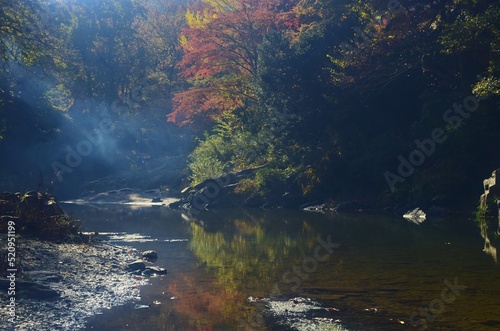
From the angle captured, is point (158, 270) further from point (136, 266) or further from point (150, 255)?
point (150, 255)

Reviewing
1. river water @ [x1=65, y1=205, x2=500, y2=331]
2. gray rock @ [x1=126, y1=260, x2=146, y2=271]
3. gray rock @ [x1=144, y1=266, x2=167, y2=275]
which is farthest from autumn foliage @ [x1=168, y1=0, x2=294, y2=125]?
gray rock @ [x1=144, y1=266, x2=167, y2=275]

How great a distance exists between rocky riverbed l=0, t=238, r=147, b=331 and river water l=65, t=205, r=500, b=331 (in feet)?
1.44

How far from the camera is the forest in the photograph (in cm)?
2505

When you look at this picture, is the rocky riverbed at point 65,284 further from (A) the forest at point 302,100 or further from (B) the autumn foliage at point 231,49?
(B) the autumn foliage at point 231,49

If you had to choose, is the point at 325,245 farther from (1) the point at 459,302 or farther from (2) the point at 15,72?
(2) the point at 15,72

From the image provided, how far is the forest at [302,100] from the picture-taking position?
25047 millimetres

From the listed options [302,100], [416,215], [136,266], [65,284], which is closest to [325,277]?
[136,266]

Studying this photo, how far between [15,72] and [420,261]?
98.3 ft

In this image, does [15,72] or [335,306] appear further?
[15,72]

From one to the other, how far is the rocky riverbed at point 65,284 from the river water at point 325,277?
44cm

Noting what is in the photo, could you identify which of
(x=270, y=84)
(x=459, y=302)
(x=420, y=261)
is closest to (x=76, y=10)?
(x=270, y=84)

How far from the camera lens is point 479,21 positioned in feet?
70.9

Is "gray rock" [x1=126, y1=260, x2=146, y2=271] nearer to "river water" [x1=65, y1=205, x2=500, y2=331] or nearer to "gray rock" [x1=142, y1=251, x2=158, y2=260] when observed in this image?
"river water" [x1=65, y1=205, x2=500, y2=331]

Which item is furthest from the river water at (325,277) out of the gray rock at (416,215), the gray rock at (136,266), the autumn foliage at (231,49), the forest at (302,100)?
the autumn foliage at (231,49)
